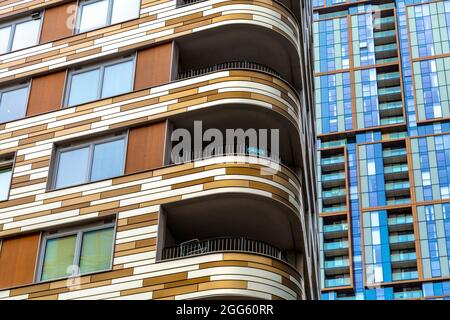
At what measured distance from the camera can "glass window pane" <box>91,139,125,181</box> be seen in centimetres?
2488

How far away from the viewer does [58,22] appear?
29.3 m

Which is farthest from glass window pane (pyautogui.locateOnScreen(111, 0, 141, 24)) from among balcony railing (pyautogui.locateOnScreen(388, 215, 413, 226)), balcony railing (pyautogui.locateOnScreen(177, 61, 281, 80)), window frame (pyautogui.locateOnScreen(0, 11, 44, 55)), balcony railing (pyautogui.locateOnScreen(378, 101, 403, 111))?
balcony railing (pyautogui.locateOnScreen(378, 101, 403, 111))

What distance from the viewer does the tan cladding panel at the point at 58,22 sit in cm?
2895

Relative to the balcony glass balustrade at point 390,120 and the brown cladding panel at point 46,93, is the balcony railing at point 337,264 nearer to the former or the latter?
the balcony glass balustrade at point 390,120

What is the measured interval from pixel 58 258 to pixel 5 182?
3922 millimetres

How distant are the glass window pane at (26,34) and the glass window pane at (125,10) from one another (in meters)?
3.14

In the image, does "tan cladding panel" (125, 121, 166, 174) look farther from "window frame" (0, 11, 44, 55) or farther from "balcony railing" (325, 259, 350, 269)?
"balcony railing" (325, 259, 350, 269)

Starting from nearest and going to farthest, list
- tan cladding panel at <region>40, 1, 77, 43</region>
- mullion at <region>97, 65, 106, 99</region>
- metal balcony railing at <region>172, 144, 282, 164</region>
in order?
metal balcony railing at <region>172, 144, 282, 164</region> → mullion at <region>97, 65, 106, 99</region> → tan cladding panel at <region>40, 1, 77, 43</region>

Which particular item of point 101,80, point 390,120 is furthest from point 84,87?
point 390,120

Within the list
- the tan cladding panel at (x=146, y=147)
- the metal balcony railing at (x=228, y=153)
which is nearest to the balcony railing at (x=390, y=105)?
the metal balcony railing at (x=228, y=153)

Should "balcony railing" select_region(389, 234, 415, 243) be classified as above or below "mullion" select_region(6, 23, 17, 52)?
above

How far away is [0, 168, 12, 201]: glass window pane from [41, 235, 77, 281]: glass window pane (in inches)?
105

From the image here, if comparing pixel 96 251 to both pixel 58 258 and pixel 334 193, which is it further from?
pixel 334 193
